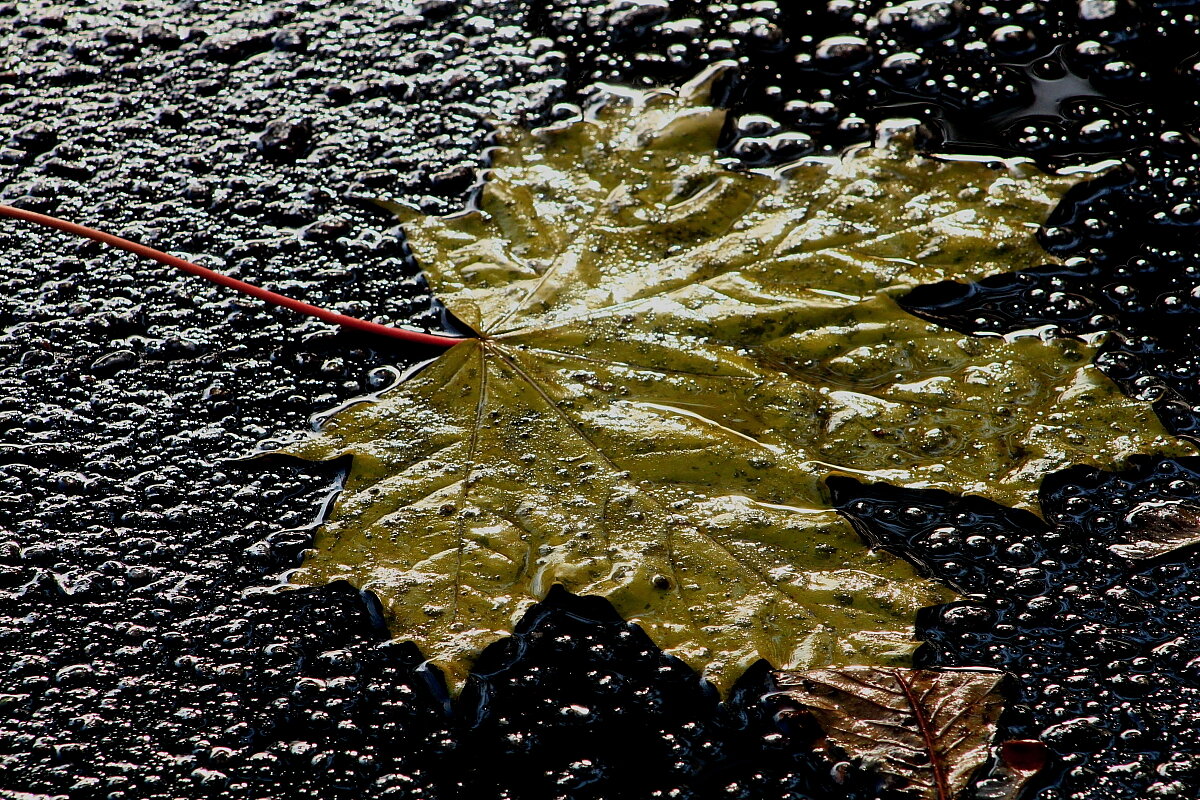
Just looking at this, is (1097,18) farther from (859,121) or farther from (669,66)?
(669,66)

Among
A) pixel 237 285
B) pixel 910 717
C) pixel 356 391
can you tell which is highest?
pixel 237 285

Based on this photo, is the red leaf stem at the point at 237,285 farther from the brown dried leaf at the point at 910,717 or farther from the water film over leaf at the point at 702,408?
the brown dried leaf at the point at 910,717

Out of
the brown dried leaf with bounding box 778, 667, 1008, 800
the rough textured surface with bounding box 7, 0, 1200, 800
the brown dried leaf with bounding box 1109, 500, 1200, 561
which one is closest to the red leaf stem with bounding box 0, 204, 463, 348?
the rough textured surface with bounding box 7, 0, 1200, 800

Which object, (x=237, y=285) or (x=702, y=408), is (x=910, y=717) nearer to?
(x=702, y=408)

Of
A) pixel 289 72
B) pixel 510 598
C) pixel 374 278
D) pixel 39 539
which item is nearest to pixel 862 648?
pixel 510 598

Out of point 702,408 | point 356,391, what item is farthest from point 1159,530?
point 356,391

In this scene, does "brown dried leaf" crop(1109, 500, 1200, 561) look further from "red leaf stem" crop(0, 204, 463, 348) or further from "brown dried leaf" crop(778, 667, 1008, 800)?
"red leaf stem" crop(0, 204, 463, 348)
